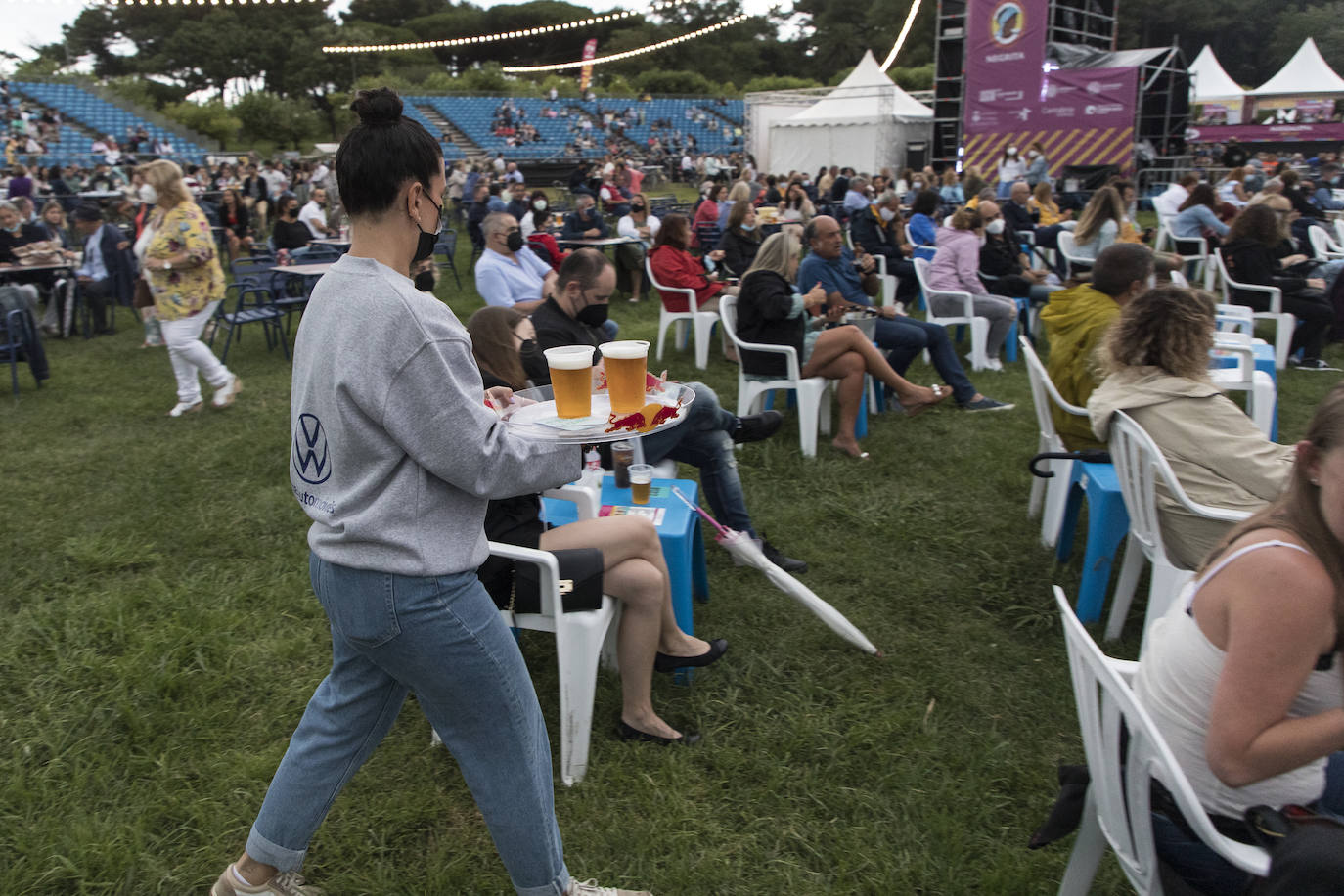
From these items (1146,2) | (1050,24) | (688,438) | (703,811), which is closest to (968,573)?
(688,438)

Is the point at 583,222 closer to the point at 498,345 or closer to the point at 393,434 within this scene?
the point at 498,345

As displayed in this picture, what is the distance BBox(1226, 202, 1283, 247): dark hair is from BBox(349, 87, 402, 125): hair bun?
21.5ft

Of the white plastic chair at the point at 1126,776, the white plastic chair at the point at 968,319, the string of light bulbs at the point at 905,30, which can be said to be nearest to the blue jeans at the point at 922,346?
the white plastic chair at the point at 968,319

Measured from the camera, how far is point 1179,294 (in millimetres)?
2588

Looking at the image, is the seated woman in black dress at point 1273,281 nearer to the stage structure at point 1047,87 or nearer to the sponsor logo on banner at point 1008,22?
the stage structure at point 1047,87

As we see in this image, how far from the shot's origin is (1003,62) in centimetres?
1630

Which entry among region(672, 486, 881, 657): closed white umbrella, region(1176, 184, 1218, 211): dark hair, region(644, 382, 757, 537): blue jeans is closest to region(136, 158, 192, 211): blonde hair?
region(644, 382, 757, 537): blue jeans

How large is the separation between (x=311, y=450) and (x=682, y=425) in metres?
2.02

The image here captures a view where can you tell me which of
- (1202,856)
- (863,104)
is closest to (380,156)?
(1202,856)

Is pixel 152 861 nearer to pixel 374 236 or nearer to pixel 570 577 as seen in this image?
pixel 570 577

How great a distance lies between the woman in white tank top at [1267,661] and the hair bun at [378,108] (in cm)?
137

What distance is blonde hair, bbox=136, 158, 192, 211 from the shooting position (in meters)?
5.13

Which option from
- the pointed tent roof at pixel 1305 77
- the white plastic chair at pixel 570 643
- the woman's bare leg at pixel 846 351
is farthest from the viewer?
the pointed tent roof at pixel 1305 77

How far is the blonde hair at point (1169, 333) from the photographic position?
99.5 inches
